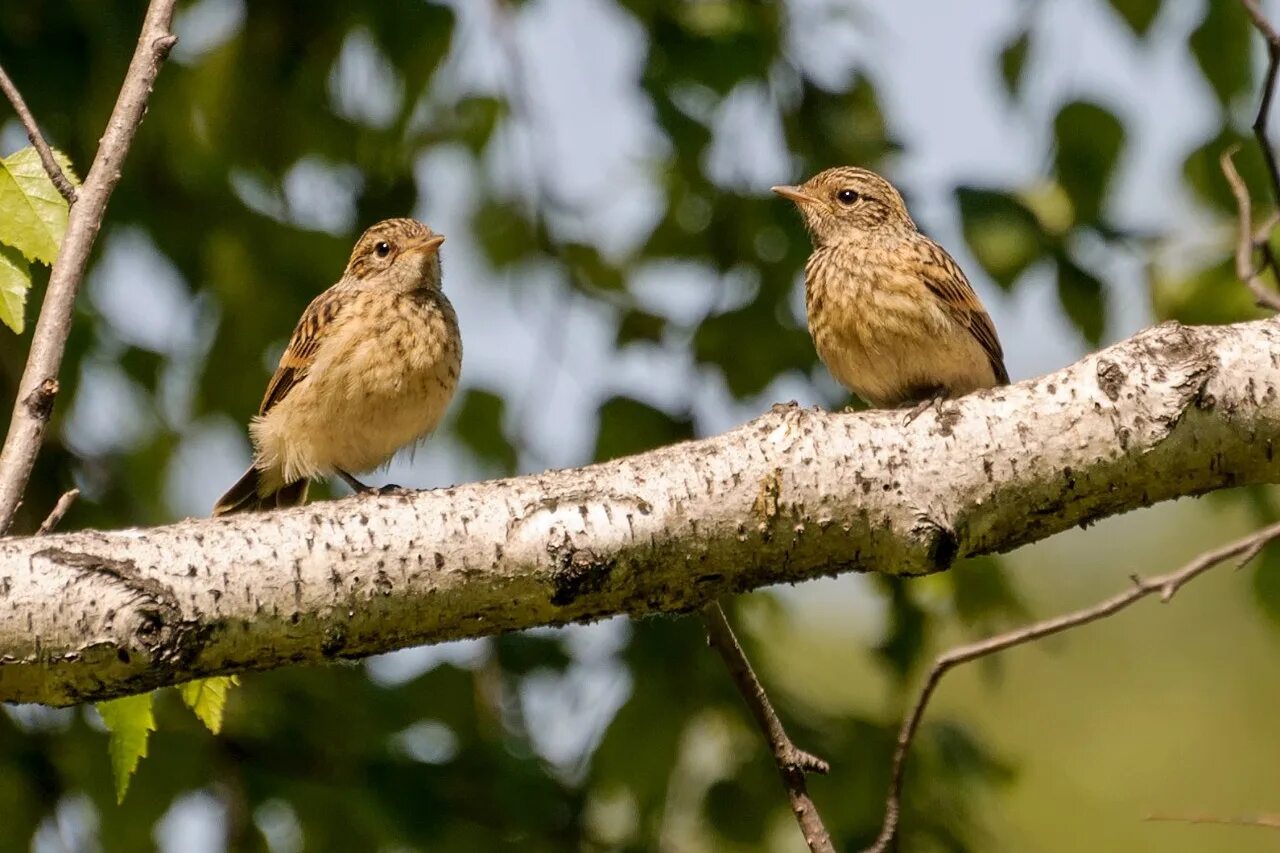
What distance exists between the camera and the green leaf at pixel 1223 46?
4852mm

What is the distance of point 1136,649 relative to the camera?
15.6m

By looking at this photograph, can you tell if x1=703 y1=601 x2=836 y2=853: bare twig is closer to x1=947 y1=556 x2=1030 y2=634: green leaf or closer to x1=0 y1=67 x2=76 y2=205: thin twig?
x1=0 y1=67 x2=76 y2=205: thin twig

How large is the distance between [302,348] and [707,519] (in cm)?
272

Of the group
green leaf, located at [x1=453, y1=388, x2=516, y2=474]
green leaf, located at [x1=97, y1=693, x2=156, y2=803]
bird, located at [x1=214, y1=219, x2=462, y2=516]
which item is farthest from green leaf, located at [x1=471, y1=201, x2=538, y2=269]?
green leaf, located at [x1=97, y1=693, x2=156, y2=803]

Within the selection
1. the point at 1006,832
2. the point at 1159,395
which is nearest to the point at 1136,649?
the point at 1006,832

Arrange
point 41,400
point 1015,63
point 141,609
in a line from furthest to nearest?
point 1015,63
point 41,400
point 141,609

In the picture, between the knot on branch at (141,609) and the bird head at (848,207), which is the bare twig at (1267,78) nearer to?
the bird head at (848,207)

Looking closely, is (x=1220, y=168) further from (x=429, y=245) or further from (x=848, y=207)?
(x=429, y=245)

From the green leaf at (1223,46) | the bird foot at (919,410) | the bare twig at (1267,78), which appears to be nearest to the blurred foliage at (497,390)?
the green leaf at (1223,46)

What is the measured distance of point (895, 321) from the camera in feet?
16.6

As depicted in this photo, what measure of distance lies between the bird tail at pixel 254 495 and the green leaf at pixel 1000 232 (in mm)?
2397

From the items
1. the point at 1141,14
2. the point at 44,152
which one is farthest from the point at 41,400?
the point at 1141,14

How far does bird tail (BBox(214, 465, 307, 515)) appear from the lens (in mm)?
5551

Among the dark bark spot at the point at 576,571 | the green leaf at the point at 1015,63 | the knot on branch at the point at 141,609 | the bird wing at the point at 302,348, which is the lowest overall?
the bird wing at the point at 302,348
